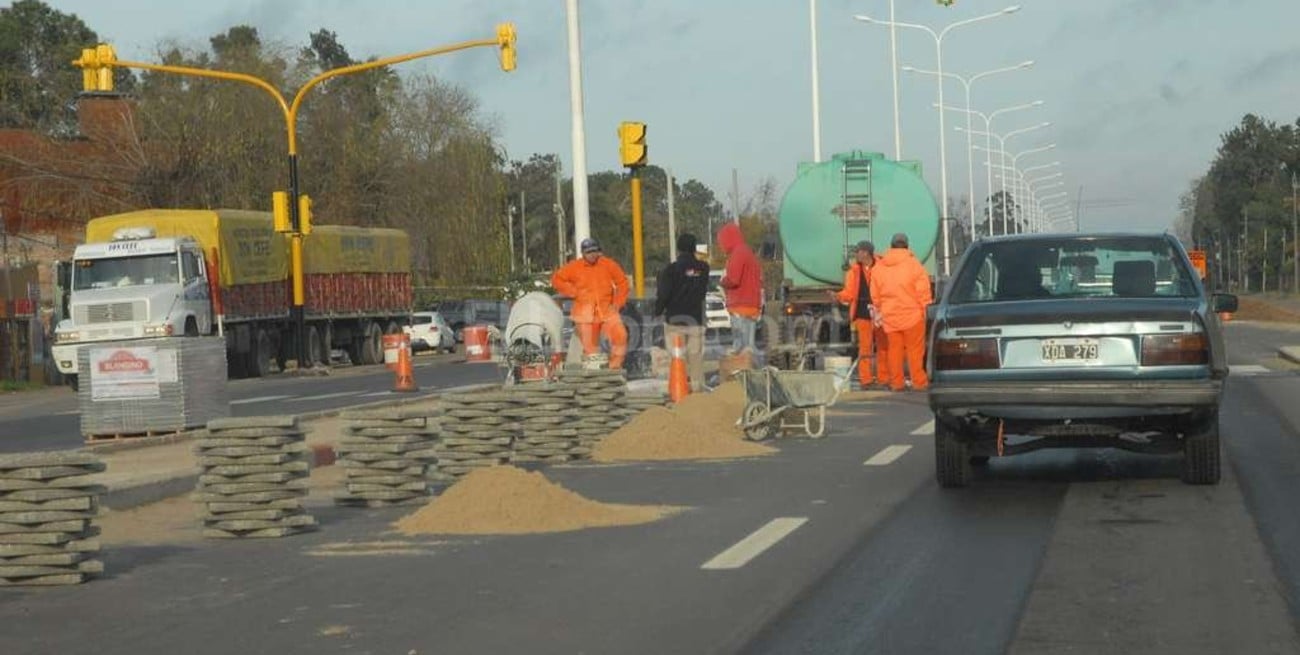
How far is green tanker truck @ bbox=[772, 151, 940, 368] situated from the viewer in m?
28.4

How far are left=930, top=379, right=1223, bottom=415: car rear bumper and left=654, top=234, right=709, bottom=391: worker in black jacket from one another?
9.98 m

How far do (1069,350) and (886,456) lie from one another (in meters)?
3.70

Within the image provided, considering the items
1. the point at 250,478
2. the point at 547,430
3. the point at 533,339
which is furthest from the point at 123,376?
the point at 250,478

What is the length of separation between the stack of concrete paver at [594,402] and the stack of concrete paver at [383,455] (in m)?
3.40

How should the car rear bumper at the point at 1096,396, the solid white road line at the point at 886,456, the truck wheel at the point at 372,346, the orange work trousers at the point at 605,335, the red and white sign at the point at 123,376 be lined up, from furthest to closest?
Answer: the truck wheel at the point at 372,346
the orange work trousers at the point at 605,335
the red and white sign at the point at 123,376
the solid white road line at the point at 886,456
the car rear bumper at the point at 1096,396

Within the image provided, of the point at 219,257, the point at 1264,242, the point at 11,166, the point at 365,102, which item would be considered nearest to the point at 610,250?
the point at 365,102

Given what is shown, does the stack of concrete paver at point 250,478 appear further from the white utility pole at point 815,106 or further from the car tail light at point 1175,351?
the white utility pole at point 815,106

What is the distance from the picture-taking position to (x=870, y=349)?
84.4 feet

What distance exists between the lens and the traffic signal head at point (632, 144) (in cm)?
2438

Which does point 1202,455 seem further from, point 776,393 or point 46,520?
point 46,520

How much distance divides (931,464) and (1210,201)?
16186 cm

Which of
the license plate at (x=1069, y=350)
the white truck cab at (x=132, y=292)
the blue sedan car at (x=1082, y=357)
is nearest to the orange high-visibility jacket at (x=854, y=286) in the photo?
Result: the blue sedan car at (x=1082, y=357)

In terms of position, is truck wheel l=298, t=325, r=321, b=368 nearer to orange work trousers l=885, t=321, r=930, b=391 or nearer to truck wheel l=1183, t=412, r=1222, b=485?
orange work trousers l=885, t=321, r=930, b=391

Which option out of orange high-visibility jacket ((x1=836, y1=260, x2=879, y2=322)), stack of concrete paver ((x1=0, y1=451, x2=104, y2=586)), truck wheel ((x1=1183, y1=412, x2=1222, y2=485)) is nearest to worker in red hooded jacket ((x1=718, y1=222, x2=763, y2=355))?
orange high-visibility jacket ((x1=836, y1=260, x2=879, y2=322))
